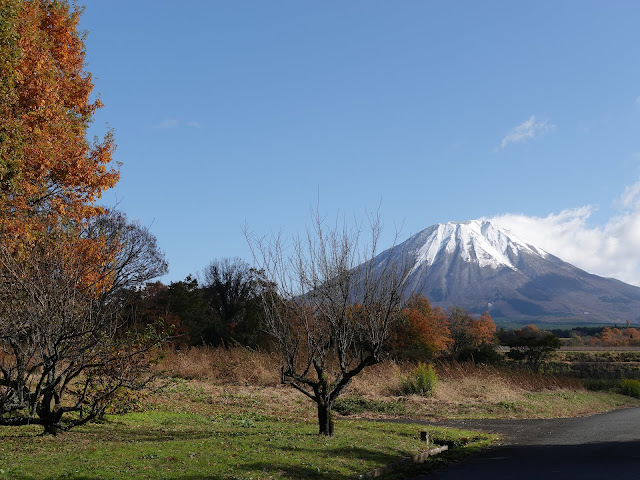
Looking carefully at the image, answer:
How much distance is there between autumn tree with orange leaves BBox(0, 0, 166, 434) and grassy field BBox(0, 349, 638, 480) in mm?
997

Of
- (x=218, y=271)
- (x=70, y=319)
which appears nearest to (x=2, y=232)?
(x=70, y=319)

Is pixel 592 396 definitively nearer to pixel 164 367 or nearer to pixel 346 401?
pixel 346 401

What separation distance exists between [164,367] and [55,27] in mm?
15152

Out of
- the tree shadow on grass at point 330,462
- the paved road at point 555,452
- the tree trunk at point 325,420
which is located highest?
the tree trunk at point 325,420

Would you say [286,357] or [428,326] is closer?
[286,357]

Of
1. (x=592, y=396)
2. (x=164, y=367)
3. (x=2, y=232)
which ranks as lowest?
(x=592, y=396)

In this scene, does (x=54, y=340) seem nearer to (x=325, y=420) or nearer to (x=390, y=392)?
(x=325, y=420)

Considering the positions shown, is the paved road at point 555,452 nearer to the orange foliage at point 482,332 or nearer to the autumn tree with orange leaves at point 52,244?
the autumn tree with orange leaves at point 52,244

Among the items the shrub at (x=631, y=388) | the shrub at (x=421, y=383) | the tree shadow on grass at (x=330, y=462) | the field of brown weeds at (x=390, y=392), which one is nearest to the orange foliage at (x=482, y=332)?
the shrub at (x=631, y=388)

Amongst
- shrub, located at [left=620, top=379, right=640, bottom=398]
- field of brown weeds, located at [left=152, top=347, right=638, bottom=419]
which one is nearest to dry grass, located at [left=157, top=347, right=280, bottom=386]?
field of brown weeds, located at [left=152, top=347, right=638, bottom=419]

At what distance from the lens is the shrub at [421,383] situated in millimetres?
24220

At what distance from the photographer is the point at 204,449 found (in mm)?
10562

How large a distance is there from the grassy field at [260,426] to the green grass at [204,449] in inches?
0.9

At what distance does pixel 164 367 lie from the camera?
86.8 ft
